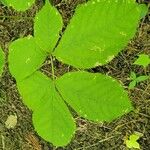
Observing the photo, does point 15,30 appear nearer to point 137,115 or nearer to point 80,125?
point 80,125

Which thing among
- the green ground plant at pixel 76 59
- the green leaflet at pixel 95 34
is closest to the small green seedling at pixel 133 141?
the green ground plant at pixel 76 59

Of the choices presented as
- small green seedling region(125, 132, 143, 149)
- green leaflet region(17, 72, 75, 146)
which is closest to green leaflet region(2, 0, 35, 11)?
green leaflet region(17, 72, 75, 146)

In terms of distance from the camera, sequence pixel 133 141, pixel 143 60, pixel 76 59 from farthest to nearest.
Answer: pixel 133 141
pixel 143 60
pixel 76 59

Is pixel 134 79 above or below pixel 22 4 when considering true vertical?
below

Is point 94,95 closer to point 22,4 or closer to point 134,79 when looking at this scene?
point 22,4

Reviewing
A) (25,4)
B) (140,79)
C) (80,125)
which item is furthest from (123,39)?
(80,125)

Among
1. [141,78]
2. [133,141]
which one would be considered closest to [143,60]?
[141,78]

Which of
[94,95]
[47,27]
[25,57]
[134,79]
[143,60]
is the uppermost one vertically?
[47,27]
